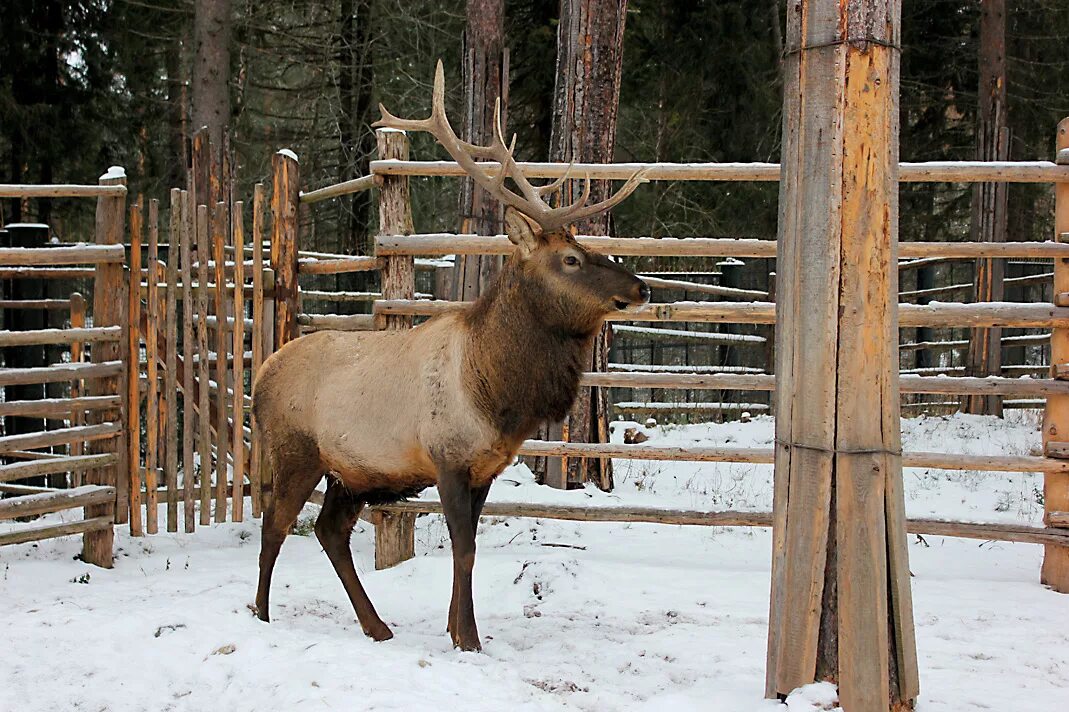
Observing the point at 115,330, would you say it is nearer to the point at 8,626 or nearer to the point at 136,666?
the point at 8,626

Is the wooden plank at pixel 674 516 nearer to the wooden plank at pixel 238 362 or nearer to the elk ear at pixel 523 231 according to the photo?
the wooden plank at pixel 238 362

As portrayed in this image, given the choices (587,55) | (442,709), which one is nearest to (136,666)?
(442,709)

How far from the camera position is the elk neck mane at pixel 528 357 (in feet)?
16.4

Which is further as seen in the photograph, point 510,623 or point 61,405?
point 61,405

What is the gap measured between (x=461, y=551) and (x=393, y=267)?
2162mm

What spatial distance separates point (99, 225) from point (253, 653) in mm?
3446

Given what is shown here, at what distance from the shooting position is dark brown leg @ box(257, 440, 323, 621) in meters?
5.43

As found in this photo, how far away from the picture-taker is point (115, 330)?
6605 mm

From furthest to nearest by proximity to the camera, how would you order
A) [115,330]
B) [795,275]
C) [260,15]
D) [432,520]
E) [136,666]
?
1. [260,15]
2. [432,520]
3. [115,330]
4. [136,666]
5. [795,275]

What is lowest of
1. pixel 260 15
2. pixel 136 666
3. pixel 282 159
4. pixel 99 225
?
pixel 136 666

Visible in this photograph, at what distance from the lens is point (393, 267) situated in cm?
637

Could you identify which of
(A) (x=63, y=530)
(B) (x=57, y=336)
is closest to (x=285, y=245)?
(B) (x=57, y=336)

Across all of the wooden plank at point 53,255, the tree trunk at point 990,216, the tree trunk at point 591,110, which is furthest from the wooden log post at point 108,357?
the tree trunk at point 990,216

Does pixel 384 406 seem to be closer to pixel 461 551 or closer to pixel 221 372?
pixel 461 551
